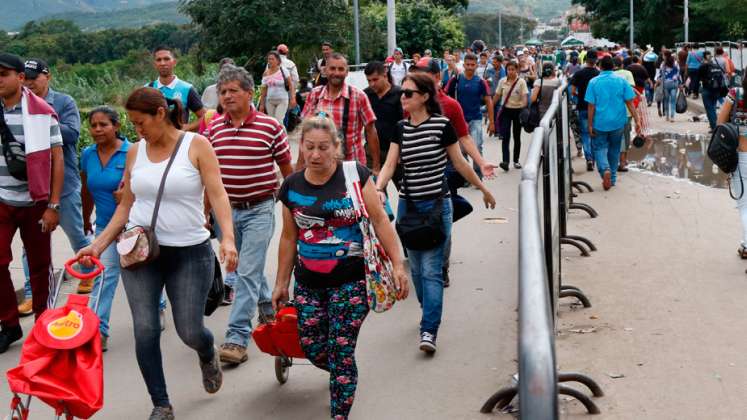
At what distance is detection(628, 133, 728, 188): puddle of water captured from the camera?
14008 mm

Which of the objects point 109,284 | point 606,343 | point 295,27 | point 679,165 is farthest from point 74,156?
point 295,27

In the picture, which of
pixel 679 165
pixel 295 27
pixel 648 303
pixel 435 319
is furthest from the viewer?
pixel 295 27

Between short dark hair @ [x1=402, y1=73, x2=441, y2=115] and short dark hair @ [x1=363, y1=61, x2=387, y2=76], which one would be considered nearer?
short dark hair @ [x1=402, y1=73, x2=441, y2=115]

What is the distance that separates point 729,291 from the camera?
7664 millimetres

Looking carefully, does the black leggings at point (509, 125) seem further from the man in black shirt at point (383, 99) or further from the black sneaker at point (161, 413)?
the black sneaker at point (161, 413)

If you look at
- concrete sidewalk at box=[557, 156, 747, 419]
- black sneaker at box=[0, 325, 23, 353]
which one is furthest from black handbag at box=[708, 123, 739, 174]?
black sneaker at box=[0, 325, 23, 353]

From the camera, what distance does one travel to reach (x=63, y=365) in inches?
164

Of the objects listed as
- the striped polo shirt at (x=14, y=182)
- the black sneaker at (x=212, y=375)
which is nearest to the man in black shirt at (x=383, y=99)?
the striped polo shirt at (x=14, y=182)

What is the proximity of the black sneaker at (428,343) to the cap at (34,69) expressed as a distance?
3544mm

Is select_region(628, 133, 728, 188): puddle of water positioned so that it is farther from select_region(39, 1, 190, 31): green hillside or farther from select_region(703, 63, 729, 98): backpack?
select_region(39, 1, 190, 31): green hillside

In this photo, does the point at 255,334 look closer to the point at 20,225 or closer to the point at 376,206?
the point at 376,206

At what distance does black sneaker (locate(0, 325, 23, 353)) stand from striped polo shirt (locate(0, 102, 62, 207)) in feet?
2.86

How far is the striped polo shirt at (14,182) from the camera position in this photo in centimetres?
666

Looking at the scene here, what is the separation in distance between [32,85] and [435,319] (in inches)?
141
